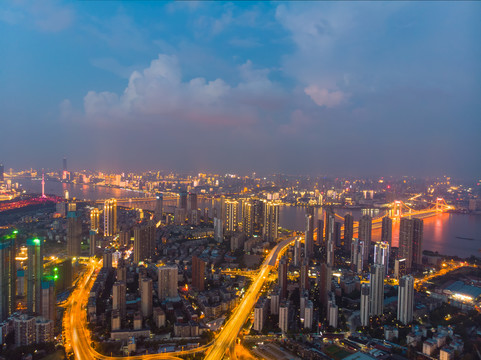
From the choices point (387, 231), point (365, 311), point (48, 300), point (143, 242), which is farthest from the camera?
point (387, 231)

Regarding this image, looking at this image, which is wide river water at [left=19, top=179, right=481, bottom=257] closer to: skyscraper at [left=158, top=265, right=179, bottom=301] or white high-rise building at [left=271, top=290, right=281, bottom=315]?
white high-rise building at [left=271, top=290, right=281, bottom=315]

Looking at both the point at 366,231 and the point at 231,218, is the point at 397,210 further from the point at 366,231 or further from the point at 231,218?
the point at 231,218

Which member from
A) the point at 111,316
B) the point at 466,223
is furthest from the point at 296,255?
the point at 466,223

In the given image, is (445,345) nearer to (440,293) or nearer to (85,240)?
(440,293)

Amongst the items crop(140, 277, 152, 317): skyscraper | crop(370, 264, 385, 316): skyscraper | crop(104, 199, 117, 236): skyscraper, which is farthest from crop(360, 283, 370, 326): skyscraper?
crop(104, 199, 117, 236): skyscraper

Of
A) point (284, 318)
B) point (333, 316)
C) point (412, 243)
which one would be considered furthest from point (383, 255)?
point (284, 318)

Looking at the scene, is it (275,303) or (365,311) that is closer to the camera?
(365,311)
